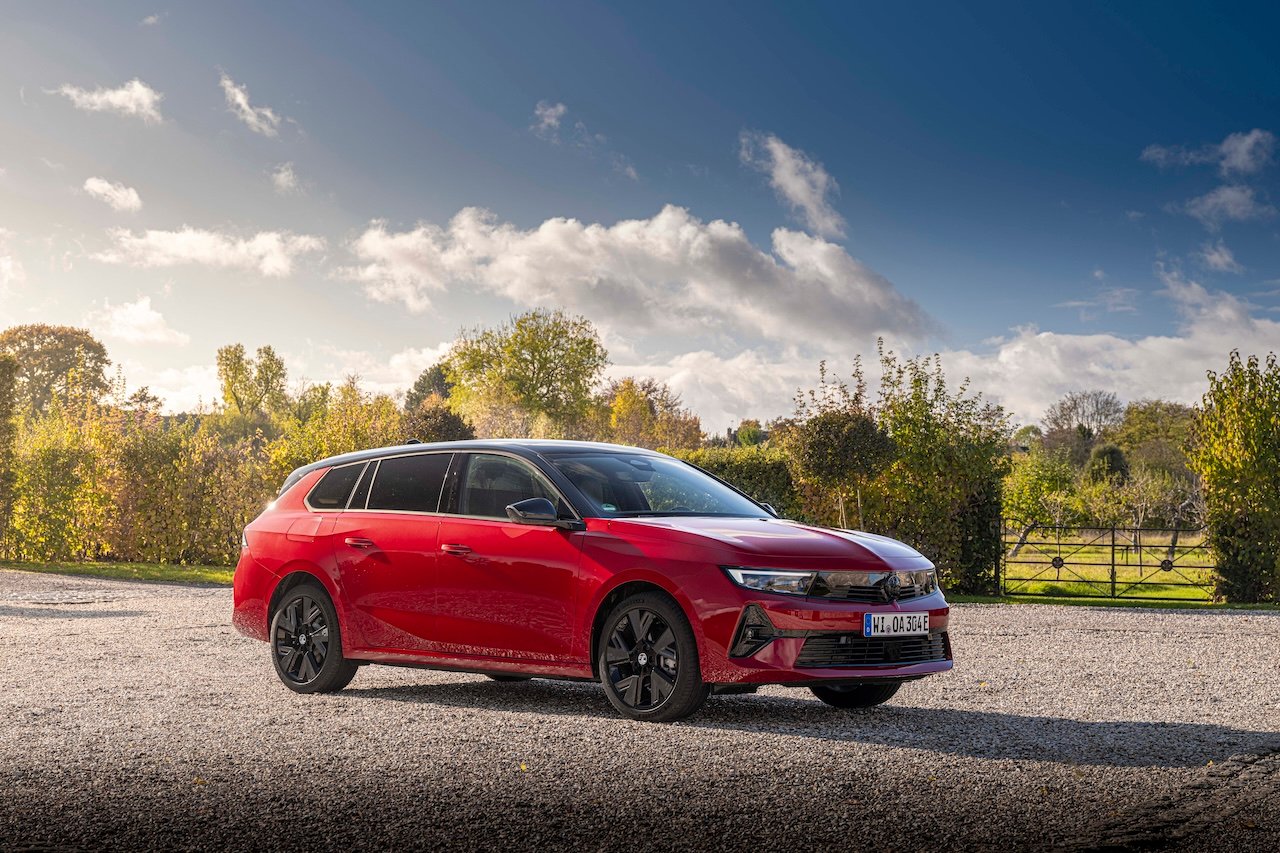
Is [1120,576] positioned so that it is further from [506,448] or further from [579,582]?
[579,582]

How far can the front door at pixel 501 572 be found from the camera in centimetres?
Result: 835

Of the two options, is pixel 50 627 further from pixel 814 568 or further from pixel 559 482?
pixel 814 568

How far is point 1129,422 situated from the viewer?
7231 centimetres

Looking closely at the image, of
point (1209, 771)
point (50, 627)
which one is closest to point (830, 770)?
point (1209, 771)

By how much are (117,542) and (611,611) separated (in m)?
25.2

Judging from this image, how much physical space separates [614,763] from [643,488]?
2.74 m

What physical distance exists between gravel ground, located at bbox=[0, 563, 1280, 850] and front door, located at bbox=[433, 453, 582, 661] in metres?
0.47

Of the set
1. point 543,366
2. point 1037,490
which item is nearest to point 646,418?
point 543,366

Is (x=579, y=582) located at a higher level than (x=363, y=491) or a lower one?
lower

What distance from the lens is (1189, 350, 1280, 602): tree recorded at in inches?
906

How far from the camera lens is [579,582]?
823 cm

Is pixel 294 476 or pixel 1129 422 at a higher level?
pixel 1129 422

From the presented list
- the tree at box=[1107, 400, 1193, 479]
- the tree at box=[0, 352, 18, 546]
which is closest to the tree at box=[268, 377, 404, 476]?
the tree at box=[0, 352, 18, 546]

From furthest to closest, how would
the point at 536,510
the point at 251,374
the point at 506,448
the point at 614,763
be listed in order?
the point at 251,374 → the point at 506,448 → the point at 536,510 → the point at 614,763
